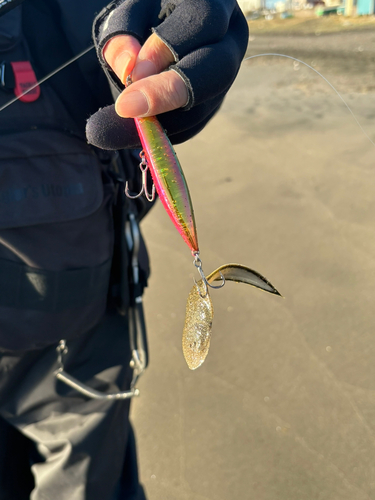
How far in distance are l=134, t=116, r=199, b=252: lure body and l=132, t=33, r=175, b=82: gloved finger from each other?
0.14 metres

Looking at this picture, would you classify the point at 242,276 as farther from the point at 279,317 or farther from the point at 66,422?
the point at 279,317

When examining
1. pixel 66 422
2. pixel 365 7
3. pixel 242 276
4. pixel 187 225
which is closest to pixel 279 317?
pixel 66 422

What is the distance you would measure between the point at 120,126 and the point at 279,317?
1700 millimetres

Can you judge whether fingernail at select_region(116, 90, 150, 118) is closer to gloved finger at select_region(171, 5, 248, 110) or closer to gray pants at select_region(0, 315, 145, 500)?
gloved finger at select_region(171, 5, 248, 110)

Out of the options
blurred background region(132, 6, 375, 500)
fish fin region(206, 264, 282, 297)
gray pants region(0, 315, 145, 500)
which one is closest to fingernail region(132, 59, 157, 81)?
fish fin region(206, 264, 282, 297)

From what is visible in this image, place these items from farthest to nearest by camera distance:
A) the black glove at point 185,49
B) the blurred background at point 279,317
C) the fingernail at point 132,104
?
the blurred background at point 279,317 < the black glove at point 185,49 < the fingernail at point 132,104

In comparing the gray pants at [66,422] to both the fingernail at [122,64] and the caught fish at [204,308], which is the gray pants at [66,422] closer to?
the caught fish at [204,308]

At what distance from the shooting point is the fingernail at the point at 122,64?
31.3 inches

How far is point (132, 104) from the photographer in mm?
713

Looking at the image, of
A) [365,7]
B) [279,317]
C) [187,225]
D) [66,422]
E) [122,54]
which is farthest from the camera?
[365,7]

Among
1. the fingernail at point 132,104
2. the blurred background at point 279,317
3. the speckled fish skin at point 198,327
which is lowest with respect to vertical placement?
the blurred background at point 279,317

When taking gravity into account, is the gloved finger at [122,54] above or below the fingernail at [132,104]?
above

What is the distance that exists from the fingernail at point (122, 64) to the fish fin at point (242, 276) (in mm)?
417

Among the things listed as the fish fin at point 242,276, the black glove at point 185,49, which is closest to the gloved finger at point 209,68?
the black glove at point 185,49
